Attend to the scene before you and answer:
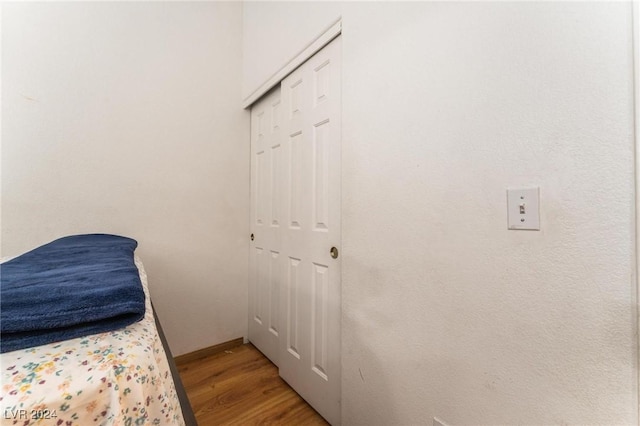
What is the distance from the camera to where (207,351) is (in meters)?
1.92

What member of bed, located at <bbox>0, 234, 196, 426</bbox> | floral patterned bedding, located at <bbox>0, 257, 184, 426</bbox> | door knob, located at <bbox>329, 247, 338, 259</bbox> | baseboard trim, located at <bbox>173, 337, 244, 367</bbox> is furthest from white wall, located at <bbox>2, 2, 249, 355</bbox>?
floral patterned bedding, located at <bbox>0, 257, 184, 426</bbox>

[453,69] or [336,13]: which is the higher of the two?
[336,13]

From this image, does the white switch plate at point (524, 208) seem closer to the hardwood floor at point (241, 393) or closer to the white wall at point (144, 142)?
the hardwood floor at point (241, 393)

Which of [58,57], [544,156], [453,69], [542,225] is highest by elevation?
[58,57]

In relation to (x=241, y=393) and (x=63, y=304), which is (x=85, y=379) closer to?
(x=63, y=304)

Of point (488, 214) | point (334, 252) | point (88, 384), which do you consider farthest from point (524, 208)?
point (88, 384)

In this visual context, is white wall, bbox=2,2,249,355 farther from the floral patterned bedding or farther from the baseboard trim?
the floral patterned bedding

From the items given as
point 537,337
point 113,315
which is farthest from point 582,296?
point 113,315

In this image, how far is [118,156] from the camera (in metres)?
1.61

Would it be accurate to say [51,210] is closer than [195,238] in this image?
Yes

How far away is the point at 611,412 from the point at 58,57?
8.40 ft

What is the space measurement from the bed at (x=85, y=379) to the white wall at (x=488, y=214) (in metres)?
0.76

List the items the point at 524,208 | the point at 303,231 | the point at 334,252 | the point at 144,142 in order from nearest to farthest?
the point at 524,208 → the point at 334,252 → the point at 303,231 → the point at 144,142

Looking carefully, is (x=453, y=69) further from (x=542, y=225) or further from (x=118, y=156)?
(x=118, y=156)
